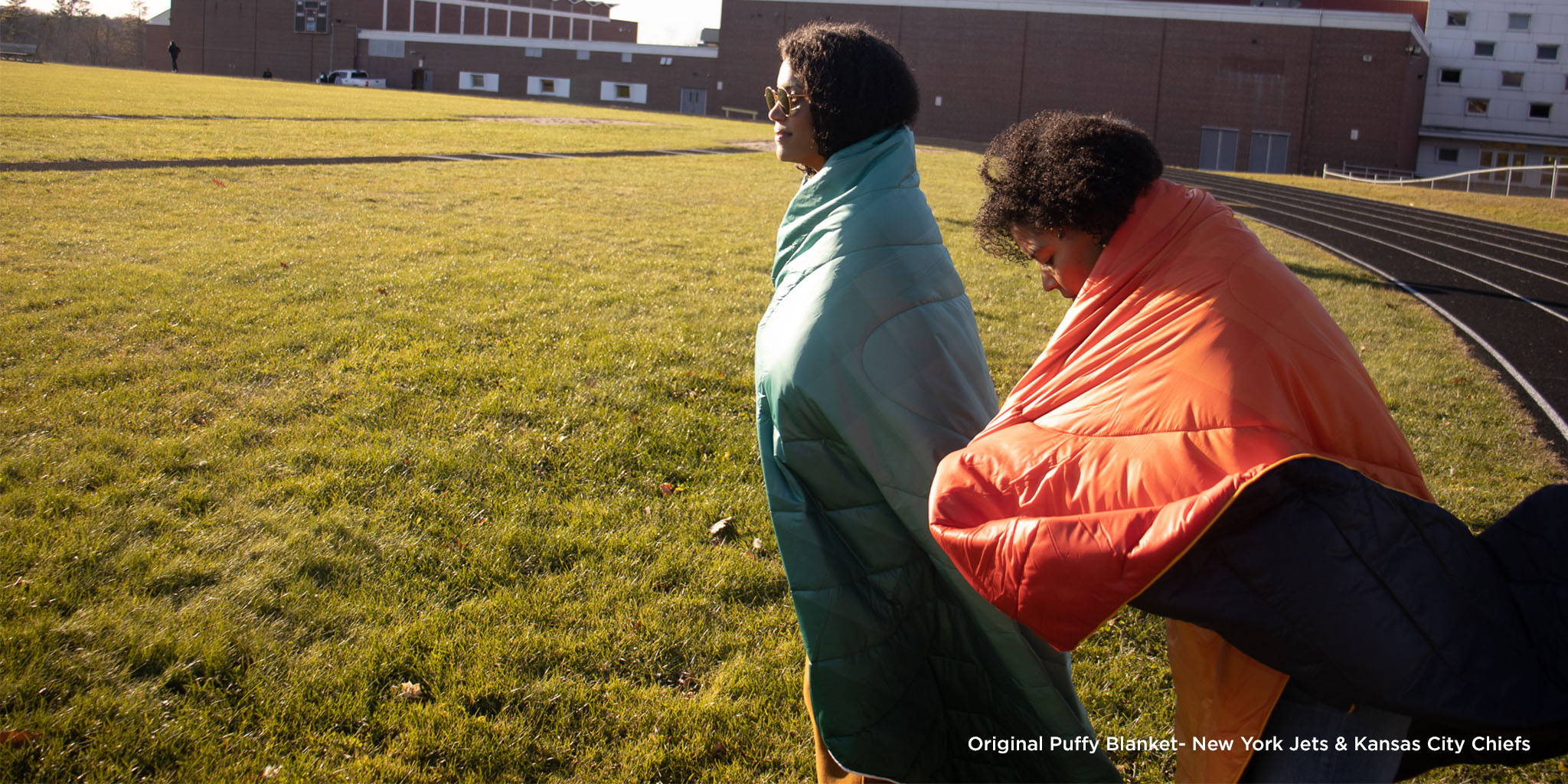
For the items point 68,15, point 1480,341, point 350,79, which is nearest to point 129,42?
point 68,15

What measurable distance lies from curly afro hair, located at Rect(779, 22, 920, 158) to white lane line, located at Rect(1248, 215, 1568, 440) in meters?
6.52

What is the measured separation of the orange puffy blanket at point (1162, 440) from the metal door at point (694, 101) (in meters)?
57.8

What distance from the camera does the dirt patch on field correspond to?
3027 cm

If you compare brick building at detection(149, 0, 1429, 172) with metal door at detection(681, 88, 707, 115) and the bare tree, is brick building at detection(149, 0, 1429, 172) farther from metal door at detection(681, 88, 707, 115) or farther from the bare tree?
the bare tree

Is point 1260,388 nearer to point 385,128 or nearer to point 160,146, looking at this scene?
point 160,146

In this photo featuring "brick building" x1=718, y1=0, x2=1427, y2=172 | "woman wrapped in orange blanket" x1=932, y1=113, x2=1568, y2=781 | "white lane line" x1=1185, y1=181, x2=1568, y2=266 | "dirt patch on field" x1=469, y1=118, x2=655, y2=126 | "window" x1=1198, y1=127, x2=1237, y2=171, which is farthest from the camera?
"window" x1=1198, y1=127, x2=1237, y2=171

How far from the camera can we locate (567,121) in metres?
33.2

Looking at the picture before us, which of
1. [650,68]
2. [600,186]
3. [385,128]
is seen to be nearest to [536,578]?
[600,186]

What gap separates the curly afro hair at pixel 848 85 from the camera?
2377mm

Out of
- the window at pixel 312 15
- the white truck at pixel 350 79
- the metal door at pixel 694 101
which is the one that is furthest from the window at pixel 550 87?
the window at pixel 312 15

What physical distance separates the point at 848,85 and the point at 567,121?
32.8 metres

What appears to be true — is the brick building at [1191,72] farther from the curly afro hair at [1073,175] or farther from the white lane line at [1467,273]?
the curly afro hair at [1073,175]

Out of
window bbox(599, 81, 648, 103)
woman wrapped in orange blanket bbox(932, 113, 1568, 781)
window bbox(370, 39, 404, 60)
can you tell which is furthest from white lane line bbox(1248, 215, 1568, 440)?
window bbox(370, 39, 404, 60)

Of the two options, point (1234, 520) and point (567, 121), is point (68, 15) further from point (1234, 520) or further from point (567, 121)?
point (1234, 520)
